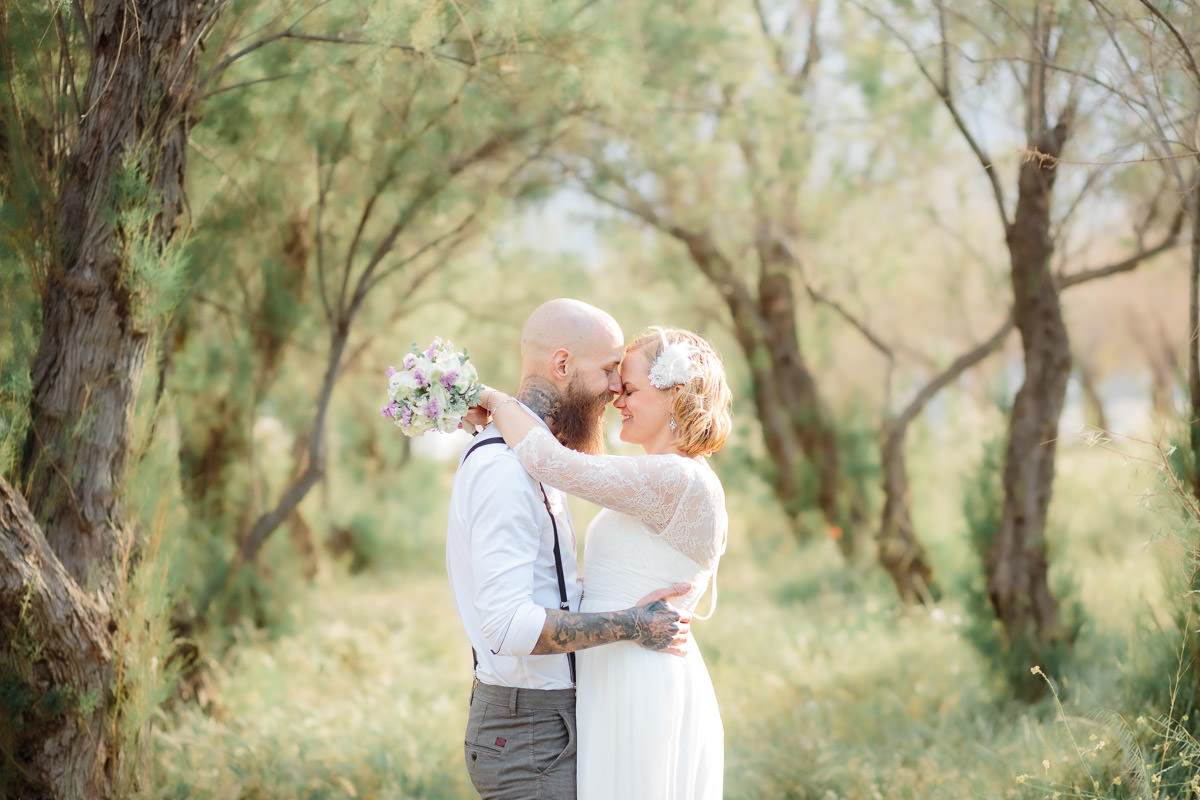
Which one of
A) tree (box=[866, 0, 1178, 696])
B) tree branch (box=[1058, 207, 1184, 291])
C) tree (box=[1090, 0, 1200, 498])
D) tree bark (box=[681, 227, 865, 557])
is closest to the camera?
tree (box=[1090, 0, 1200, 498])

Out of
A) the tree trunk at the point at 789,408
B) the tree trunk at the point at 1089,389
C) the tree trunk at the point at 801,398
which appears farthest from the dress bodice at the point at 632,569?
the tree trunk at the point at 1089,389

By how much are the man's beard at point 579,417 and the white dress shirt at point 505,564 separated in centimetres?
18

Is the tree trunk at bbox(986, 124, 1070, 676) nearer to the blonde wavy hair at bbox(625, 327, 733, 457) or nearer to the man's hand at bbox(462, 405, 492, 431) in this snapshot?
the blonde wavy hair at bbox(625, 327, 733, 457)

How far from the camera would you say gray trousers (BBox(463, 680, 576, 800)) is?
9.37 feet

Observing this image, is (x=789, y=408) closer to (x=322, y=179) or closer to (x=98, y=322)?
(x=322, y=179)

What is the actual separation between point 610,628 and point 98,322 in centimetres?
234

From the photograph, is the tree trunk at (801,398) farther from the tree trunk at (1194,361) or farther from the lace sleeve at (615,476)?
the lace sleeve at (615,476)

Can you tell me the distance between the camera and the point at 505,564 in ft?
8.88

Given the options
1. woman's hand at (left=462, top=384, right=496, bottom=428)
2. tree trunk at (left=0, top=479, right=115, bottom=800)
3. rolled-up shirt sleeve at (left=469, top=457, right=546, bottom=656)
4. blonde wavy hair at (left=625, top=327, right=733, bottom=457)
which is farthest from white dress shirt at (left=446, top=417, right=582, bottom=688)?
tree trunk at (left=0, top=479, right=115, bottom=800)

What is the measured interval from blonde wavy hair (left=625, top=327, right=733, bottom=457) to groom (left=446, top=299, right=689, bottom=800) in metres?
0.18

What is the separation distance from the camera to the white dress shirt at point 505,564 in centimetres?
268

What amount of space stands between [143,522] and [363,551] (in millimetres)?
9807

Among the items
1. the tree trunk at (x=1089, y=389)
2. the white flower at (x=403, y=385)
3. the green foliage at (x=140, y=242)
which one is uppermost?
the tree trunk at (x=1089, y=389)

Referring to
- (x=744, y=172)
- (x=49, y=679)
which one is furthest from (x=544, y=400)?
(x=744, y=172)
